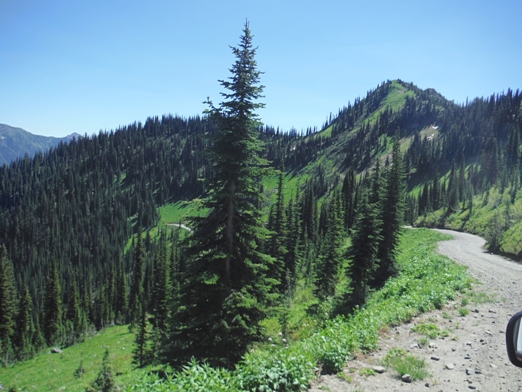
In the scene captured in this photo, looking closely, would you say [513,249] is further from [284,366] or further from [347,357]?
[284,366]

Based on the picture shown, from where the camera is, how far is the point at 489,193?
8725cm

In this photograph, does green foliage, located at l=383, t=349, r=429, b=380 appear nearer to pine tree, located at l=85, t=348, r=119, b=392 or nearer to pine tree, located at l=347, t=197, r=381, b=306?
pine tree, located at l=347, t=197, r=381, b=306

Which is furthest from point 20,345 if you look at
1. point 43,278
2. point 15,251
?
point 15,251

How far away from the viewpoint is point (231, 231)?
13.9 metres

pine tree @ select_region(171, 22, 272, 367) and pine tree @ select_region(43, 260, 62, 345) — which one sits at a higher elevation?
pine tree @ select_region(171, 22, 272, 367)

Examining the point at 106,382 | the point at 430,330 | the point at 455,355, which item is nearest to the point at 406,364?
the point at 455,355

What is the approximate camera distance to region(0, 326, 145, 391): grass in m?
39.0

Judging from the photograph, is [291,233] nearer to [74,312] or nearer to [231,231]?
[231,231]

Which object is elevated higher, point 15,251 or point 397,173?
point 397,173

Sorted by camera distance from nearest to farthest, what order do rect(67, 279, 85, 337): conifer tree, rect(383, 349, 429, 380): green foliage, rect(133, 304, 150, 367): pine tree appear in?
rect(383, 349, 429, 380): green foliage < rect(133, 304, 150, 367): pine tree < rect(67, 279, 85, 337): conifer tree

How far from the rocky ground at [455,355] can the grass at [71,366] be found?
110 feet

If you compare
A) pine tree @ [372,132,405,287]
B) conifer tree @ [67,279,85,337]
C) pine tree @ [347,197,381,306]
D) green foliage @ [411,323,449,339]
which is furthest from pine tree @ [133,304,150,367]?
conifer tree @ [67,279,85,337]

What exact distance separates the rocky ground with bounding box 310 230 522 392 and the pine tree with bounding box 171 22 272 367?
5.98 metres

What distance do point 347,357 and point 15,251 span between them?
8106 inches
